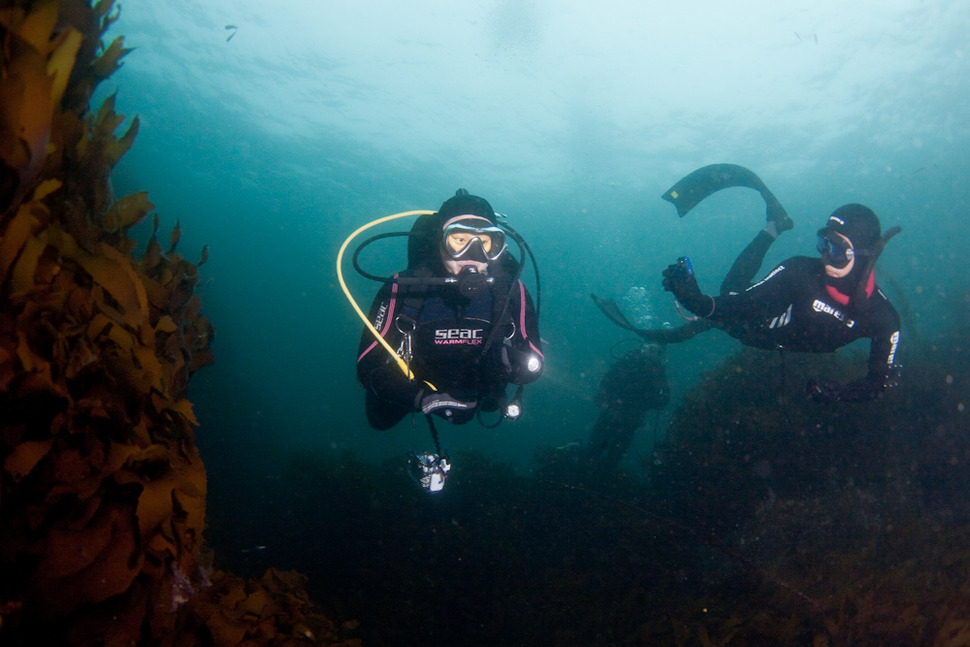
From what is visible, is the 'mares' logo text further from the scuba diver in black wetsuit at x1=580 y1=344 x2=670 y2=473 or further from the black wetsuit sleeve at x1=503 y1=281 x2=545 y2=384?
the scuba diver in black wetsuit at x1=580 y1=344 x2=670 y2=473

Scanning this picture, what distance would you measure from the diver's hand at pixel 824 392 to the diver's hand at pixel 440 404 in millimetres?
3920

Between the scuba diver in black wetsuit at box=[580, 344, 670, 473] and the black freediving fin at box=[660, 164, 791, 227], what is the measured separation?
441 centimetres

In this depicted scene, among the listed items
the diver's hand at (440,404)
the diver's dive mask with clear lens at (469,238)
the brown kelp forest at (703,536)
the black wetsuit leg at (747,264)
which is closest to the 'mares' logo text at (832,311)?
the black wetsuit leg at (747,264)

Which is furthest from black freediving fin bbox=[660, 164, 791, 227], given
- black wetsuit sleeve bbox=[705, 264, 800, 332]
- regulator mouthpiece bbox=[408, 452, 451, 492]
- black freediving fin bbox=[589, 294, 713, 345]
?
regulator mouthpiece bbox=[408, 452, 451, 492]

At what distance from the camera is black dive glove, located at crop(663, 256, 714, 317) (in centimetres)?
491

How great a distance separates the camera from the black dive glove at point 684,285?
4.91 meters

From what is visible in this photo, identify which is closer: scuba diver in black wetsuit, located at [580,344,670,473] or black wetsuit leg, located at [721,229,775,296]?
black wetsuit leg, located at [721,229,775,296]

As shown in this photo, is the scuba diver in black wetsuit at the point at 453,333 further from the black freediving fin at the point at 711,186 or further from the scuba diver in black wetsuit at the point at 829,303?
the black freediving fin at the point at 711,186

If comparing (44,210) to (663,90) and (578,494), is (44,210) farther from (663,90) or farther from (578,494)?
(663,90)

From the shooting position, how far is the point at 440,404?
3859 millimetres

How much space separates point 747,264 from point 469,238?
223 inches

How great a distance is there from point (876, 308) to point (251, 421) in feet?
63.3

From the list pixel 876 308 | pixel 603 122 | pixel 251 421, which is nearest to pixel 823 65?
pixel 603 122

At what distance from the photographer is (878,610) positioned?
177 inches
